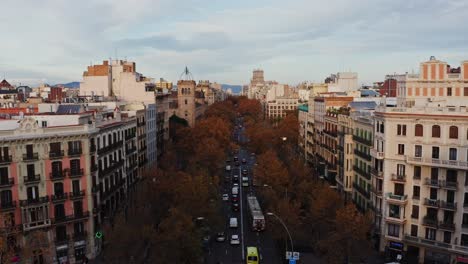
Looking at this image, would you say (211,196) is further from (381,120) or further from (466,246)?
(466,246)

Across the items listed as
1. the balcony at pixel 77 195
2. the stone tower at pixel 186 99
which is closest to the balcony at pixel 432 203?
the balcony at pixel 77 195

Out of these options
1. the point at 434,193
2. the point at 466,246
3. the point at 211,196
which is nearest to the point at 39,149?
the point at 211,196

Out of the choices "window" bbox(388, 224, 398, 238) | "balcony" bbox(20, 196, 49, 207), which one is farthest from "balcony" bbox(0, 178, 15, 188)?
"window" bbox(388, 224, 398, 238)

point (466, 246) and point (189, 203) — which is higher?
point (189, 203)

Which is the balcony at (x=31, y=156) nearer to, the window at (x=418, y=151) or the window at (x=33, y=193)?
the window at (x=33, y=193)

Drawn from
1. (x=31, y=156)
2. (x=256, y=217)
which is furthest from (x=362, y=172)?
(x=31, y=156)

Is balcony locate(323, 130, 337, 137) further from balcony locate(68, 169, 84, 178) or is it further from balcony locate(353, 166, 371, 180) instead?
balcony locate(68, 169, 84, 178)

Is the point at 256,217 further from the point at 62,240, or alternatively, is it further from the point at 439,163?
the point at 62,240
